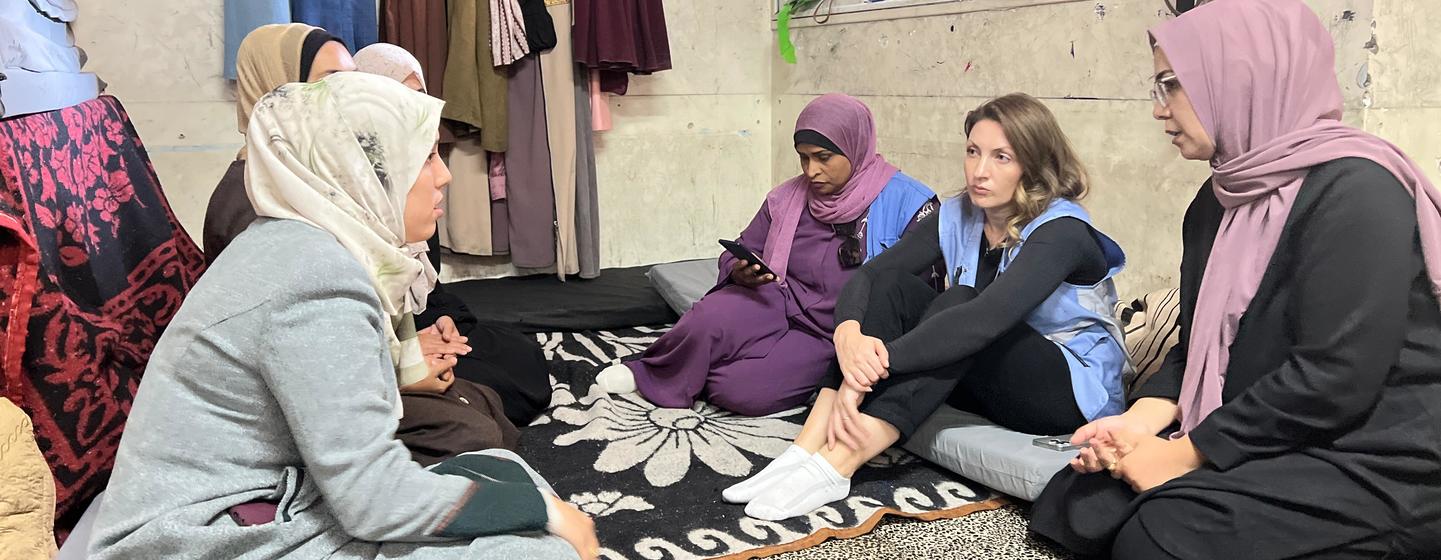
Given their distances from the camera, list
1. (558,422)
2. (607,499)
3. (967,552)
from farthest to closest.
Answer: (558,422)
(607,499)
(967,552)

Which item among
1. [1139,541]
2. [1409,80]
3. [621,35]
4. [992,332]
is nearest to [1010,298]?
[992,332]

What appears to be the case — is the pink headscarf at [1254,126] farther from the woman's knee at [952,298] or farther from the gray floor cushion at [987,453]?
the woman's knee at [952,298]

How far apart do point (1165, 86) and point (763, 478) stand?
3.41 feet

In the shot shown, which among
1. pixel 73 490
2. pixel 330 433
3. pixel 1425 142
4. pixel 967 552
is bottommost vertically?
pixel 967 552

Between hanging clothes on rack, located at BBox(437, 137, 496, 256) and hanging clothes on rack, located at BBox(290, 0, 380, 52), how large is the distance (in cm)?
54

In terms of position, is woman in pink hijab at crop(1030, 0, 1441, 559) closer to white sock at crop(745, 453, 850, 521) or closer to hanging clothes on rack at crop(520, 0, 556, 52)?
white sock at crop(745, 453, 850, 521)

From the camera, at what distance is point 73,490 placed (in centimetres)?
168

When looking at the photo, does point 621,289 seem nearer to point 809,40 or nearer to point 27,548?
point 809,40

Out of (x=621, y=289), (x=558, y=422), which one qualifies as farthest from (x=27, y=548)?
(x=621, y=289)

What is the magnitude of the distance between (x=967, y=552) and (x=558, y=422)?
1111 mm

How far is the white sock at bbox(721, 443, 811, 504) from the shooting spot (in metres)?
1.99

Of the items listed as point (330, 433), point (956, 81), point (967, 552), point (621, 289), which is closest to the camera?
A: point (330, 433)

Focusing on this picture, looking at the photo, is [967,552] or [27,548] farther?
[967,552]

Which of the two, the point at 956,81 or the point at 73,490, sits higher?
the point at 956,81
